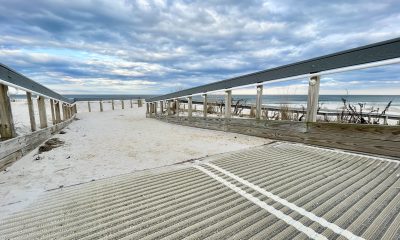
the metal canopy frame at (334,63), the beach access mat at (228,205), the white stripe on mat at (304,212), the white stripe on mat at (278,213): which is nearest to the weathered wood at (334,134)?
the beach access mat at (228,205)

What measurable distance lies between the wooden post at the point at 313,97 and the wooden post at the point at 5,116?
4.29m

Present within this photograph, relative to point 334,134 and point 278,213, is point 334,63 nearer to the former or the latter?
point 334,134

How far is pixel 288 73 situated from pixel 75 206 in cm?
358

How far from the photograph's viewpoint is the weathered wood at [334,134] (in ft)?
7.91

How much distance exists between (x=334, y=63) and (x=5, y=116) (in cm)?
447

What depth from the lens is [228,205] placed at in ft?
4.79

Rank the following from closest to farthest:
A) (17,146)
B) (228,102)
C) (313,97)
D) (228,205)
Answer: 1. (228,205)
2. (17,146)
3. (313,97)
4. (228,102)

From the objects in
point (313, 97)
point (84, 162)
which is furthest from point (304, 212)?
point (84, 162)

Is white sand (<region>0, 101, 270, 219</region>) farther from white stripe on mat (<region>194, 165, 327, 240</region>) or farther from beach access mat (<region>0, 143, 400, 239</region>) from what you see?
white stripe on mat (<region>194, 165, 327, 240</region>)

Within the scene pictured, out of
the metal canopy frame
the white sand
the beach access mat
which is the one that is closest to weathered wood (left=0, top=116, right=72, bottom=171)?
the white sand

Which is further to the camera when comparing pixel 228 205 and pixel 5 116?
pixel 5 116

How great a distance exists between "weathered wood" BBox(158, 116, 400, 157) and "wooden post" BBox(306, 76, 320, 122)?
0.50 feet

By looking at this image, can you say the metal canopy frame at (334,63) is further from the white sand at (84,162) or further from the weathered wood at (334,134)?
the white sand at (84,162)

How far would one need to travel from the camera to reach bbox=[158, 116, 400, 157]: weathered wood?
2.41 m
